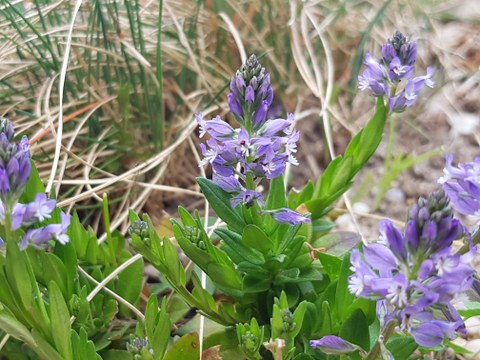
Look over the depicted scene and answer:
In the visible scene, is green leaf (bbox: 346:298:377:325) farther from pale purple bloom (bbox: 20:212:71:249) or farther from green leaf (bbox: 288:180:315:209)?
pale purple bloom (bbox: 20:212:71:249)

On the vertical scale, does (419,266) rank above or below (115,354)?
above

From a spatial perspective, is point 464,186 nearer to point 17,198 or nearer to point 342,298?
point 342,298

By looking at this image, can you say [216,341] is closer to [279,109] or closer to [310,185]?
[310,185]

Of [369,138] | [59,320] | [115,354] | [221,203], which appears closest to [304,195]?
[369,138]

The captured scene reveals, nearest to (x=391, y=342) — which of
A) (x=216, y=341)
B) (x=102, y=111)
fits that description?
(x=216, y=341)

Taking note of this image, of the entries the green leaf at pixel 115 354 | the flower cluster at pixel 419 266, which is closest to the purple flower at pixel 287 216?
the flower cluster at pixel 419 266

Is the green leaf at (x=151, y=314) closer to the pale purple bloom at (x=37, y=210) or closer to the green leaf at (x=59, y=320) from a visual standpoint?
the green leaf at (x=59, y=320)
